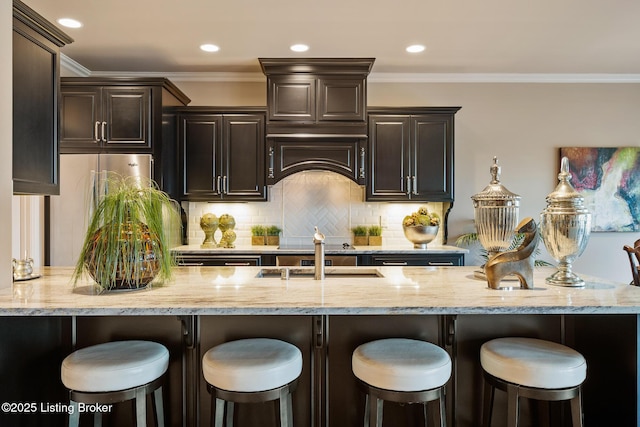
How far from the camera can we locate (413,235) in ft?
13.1

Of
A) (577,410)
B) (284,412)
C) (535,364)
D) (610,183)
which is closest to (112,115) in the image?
(284,412)

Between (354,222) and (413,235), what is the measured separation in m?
0.69

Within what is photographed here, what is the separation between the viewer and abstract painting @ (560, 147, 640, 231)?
433 centimetres

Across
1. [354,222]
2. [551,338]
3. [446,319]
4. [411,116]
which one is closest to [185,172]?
[354,222]

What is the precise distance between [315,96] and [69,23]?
2.08 m

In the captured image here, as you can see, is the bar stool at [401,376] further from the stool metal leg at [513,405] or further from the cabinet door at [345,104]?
the cabinet door at [345,104]

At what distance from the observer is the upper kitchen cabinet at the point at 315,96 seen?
388cm

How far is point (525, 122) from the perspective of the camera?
14.4 ft

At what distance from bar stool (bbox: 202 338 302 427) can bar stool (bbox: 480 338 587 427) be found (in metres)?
0.80

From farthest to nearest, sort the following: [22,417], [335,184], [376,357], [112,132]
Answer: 1. [335,184]
2. [112,132]
3. [22,417]
4. [376,357]

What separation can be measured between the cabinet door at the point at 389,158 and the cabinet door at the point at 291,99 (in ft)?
2.07

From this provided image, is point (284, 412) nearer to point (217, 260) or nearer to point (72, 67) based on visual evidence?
point (217, 260)

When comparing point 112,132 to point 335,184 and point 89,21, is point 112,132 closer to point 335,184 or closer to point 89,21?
point 89,21

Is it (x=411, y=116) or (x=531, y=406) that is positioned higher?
(x=411, y=116)
